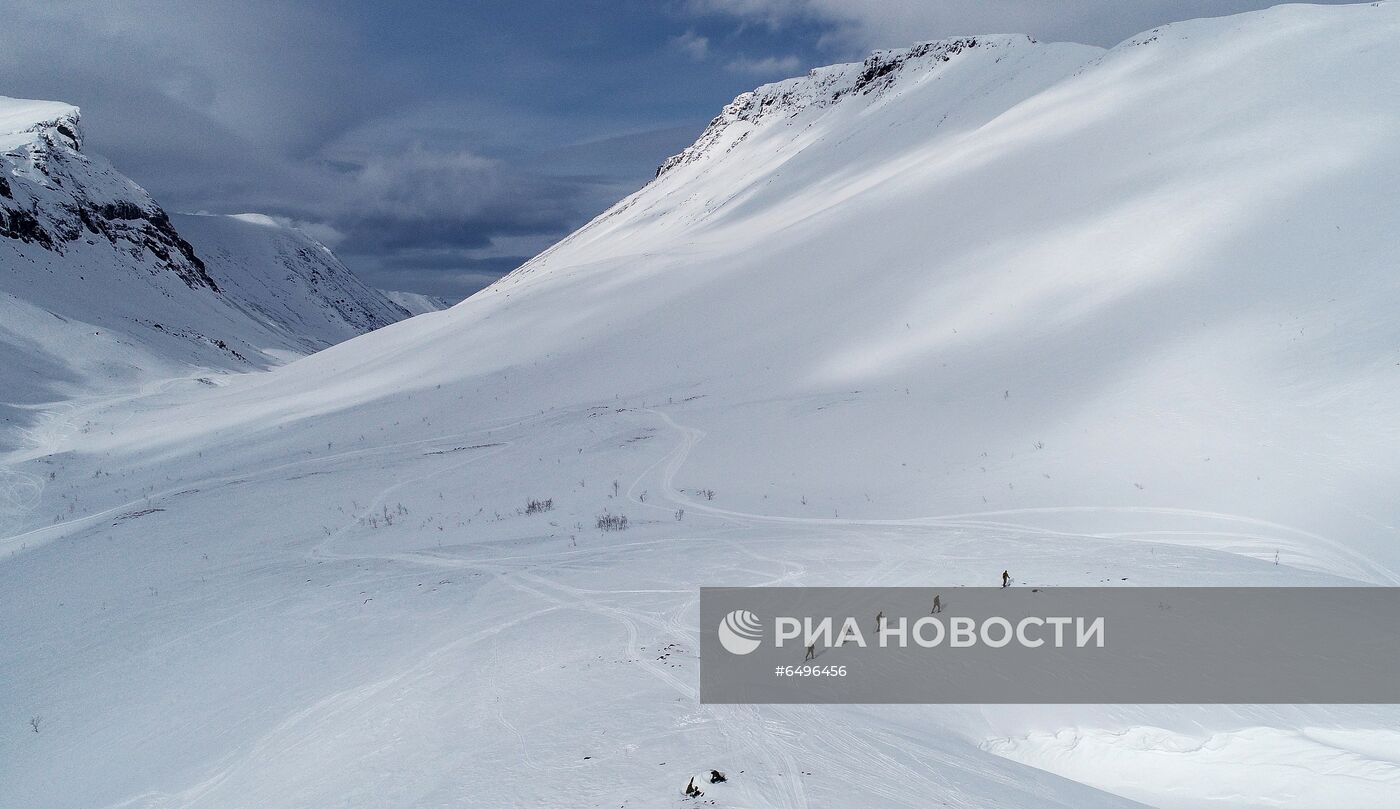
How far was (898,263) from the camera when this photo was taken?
2627 centimetres

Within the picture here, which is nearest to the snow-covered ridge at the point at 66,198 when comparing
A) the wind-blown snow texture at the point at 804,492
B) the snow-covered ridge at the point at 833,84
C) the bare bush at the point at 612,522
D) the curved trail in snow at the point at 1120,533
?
the wind-blown snow texture at the point at 804,492

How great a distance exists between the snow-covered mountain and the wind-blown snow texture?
23884 mm

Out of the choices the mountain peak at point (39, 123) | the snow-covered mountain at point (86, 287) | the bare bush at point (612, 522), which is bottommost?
the bare bush at point (612, 522)

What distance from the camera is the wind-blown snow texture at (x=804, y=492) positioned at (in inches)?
228

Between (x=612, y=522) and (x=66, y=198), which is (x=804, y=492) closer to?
(x=612, y=522)

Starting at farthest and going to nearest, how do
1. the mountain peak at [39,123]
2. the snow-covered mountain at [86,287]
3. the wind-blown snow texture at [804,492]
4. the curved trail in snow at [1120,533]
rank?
1. the mountain peak at [39,123]
2. the snow-covered mountain at [86,287]
3. the curved trail in snow at [1120,533]
4. the wind-blown snow texture at [804,492]

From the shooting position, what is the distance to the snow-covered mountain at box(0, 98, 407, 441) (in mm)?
50562

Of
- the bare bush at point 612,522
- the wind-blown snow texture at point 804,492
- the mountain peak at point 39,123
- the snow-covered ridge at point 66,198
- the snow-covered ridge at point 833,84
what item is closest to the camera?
the wind-blown snow texture at point 804,492

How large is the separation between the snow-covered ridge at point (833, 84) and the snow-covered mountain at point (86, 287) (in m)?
73.4

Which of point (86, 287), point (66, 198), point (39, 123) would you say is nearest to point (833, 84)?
point (86, 287)

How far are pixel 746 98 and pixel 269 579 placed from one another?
132 meters

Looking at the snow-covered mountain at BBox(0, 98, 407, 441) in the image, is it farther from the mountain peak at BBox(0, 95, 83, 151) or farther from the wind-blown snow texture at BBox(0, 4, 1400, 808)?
the wind-blown snow texture at BBox(0, 4, 1400, 808)

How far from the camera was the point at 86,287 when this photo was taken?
70312mm

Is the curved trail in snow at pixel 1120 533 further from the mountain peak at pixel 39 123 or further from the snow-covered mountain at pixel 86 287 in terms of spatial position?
the mountain peak at pixel 39 123
